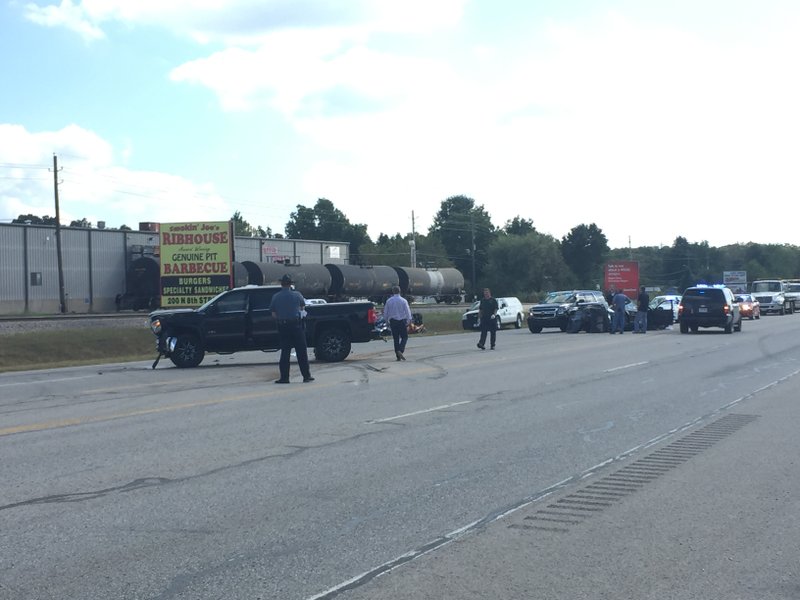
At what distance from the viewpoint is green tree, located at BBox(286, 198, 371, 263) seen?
6319 inches

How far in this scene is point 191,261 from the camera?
133 ft

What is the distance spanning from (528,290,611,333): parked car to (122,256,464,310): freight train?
38.0 feet

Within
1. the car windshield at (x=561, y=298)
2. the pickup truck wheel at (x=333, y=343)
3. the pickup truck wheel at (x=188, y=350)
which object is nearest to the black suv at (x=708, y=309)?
the car windshield at (x=561, y=298)

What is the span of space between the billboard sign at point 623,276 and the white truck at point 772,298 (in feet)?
32.2

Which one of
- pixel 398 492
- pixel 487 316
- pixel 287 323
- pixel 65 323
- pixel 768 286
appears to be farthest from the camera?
pixel 768 286

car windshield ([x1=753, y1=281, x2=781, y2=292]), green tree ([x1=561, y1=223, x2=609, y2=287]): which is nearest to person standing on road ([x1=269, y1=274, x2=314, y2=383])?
car windshield ([x1=753, y1=281, x2=781, y2=292])

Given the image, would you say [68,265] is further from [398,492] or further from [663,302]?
[398,492]

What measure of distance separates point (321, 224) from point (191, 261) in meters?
122

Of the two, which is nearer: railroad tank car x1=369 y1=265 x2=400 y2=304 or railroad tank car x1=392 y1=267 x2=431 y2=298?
railroad tank car x1=369 y1=265 x2=400 y2=304

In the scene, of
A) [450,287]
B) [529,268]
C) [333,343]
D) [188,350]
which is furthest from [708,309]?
[529,268]

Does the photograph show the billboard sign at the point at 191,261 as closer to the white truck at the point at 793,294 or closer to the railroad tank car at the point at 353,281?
the railroad tank car at the point at 353,281

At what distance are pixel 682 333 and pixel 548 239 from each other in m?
77.8

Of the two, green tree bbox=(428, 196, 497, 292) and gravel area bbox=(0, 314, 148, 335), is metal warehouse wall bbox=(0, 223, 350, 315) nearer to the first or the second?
gravel area bbox=(0, 314, 148, 335)

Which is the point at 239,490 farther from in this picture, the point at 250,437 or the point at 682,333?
the point at 682,333
